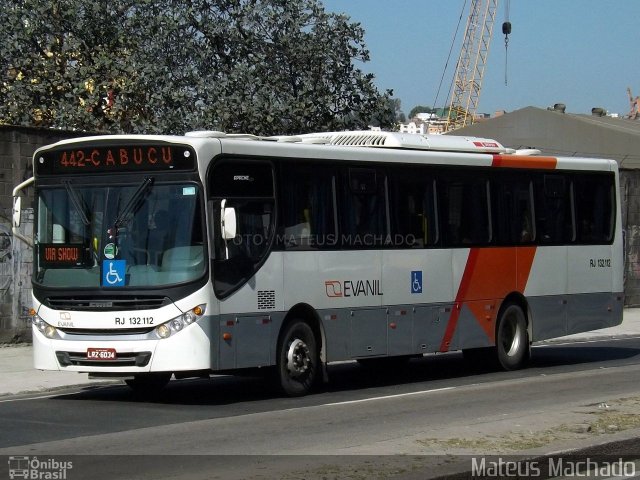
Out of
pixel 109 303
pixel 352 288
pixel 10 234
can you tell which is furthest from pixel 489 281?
pixel 10 234

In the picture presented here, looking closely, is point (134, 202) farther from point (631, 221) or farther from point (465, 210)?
point (631, 221)

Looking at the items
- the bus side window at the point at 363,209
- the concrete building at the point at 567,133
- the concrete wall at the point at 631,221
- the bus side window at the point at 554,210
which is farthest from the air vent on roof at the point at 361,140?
the concrete building at the point at 567,133

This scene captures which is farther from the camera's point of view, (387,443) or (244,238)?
(244,238)

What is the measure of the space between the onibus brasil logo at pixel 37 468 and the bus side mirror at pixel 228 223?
13.9 feet

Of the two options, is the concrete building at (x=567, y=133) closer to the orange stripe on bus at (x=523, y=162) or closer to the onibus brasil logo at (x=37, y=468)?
the orange stripe on bus at (x=523, y=162)

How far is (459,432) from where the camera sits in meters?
11.0

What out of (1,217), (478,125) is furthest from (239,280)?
(478,125)

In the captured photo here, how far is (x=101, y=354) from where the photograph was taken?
13570 mm

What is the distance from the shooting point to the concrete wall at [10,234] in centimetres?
2081

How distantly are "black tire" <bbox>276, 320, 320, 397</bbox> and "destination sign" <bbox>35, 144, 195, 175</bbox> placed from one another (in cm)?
257

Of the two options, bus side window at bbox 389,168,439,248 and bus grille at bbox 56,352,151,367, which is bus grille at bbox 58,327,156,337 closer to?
bus grille at bbox 56,352,151,367

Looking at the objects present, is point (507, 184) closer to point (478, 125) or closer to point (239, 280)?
point (239, 280)

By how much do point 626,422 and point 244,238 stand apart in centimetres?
510

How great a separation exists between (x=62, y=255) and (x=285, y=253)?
2698mm
